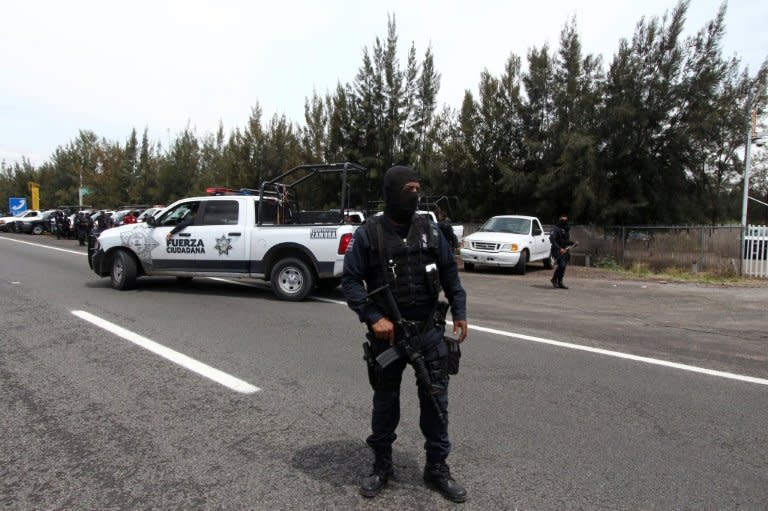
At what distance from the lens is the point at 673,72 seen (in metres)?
16.4

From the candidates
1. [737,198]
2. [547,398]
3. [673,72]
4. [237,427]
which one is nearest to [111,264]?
[237,427]

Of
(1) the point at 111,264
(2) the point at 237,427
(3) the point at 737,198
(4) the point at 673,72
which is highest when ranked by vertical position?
(4) the point at 673,72

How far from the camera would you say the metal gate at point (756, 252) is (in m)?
13.7

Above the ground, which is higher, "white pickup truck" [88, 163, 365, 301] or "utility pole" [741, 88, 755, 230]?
"utility pole" [741, 88, 755, 230]

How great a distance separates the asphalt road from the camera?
9.78 ft

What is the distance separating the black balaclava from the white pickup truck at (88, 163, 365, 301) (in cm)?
592

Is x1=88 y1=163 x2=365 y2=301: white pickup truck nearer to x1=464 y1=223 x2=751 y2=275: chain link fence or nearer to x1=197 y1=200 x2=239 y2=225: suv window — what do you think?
x1=197 y1=200 x2=239 y2=225: suv window

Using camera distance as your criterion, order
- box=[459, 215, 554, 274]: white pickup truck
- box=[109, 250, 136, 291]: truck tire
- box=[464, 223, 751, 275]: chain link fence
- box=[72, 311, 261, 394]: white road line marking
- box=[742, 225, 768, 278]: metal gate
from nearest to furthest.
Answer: box=[72, 311, 261, 394]: white road line marking → box=[109, 250, 136, 291]: truck tire → box=[742, 225, 768, 278]: metal gate → box=[464, 223, 751, 275]: chain link fence → box=[459, 215, 554, 274]: white pickup truck

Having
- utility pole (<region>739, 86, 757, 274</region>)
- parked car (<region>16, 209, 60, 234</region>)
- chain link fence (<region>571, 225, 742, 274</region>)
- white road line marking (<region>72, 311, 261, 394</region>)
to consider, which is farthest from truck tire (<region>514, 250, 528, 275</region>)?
parked car (<region>16, 209, 60, 234</region>)

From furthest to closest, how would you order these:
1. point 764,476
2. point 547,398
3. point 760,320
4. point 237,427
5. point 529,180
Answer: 1. point 529,180
2. point 760,320
3. point 547,398
4. point 237,427
5. point 764,476

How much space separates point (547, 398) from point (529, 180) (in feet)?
48.6

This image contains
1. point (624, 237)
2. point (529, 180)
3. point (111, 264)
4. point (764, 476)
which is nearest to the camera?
point (764, 476)

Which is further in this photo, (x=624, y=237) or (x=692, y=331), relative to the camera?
(x=624, y=237)

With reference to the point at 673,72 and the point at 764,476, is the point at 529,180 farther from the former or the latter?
the point at 764,476
